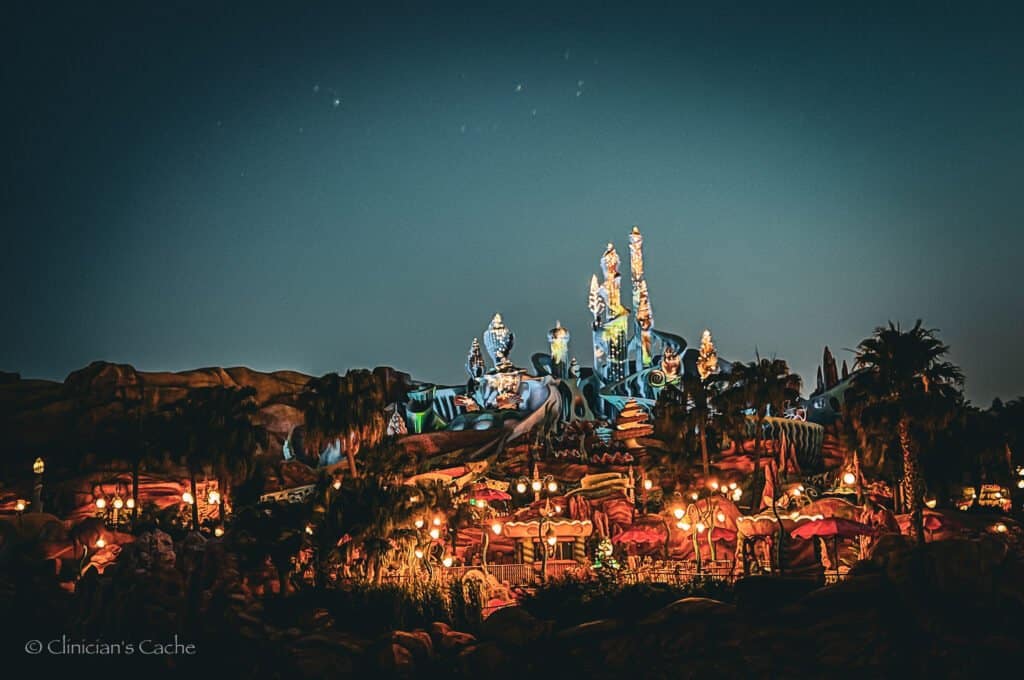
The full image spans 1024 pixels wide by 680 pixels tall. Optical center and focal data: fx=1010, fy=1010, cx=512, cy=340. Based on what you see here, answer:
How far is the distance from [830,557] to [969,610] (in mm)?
12131

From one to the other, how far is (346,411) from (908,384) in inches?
787

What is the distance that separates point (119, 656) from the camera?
75.8ft

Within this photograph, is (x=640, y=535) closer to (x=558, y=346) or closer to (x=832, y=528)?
(x=832, y=528)

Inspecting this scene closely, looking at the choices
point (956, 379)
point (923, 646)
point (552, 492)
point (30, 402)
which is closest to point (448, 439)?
point (552, 492)

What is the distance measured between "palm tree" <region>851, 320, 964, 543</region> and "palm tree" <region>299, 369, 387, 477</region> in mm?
17996

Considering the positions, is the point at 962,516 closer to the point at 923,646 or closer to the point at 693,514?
the point at 693,514

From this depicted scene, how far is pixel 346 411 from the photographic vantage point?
126 ft

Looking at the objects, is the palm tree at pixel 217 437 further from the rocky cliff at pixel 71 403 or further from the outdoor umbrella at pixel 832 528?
the outdoor umbrella at pixel 832 528

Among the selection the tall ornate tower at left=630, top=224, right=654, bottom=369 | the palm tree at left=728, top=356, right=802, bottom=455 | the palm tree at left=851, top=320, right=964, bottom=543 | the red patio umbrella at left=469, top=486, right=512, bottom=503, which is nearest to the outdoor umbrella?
the palm tree at left=851, top=320, right=964, bottom=543

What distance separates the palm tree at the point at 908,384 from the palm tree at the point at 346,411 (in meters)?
18.0

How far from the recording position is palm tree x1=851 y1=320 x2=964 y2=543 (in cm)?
3091

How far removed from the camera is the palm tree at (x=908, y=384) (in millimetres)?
30906

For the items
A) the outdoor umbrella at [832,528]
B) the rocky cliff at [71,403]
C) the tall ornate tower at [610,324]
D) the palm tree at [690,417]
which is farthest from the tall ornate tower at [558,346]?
the outdoor umbrella at [832,528]

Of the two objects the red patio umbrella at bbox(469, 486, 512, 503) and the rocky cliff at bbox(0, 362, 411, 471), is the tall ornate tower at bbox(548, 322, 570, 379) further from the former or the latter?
the red patio umbrella at bbox(469, 486, 512, 503)
